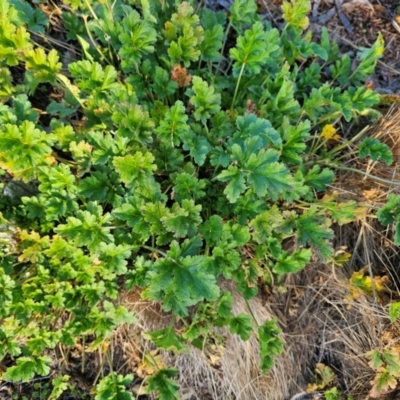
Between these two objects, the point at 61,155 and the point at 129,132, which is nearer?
the point at 129,132

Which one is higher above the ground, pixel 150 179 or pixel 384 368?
pixel 150 179

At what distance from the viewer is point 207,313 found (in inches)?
87.7

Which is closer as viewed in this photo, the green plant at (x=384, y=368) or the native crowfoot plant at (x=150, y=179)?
the native crowfoot plant at (x=150, y=179)

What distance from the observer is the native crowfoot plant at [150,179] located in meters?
1.92

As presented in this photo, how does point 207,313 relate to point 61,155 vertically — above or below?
below

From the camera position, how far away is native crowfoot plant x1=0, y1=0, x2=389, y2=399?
1.92 metres

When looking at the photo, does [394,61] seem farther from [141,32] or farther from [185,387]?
[185,387]

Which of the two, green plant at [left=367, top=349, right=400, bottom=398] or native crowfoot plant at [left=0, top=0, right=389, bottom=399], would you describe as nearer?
native crowfoot plant at [left=0, top=0, right=389, bottom=399]

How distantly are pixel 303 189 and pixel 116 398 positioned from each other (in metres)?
1.28

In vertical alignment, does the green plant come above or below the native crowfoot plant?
below

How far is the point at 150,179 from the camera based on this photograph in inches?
76.7

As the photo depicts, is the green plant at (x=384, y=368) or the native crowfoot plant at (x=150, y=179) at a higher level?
the native crowfoot plant at (x=150, y=179)

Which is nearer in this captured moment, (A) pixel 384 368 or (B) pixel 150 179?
(B) pixel 150 179

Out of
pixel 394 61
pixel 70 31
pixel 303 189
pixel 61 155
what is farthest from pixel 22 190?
pixel 394 61
